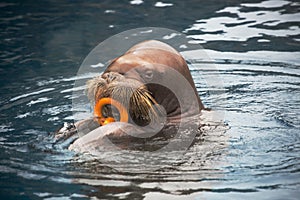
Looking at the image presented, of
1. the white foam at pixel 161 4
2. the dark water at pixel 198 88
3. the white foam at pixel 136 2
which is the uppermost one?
the white foam at pixel 136 2

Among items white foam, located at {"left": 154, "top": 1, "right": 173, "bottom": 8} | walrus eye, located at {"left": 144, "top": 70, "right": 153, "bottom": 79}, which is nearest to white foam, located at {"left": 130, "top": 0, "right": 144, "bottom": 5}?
white foam, located at {"left": 154, "top": 1, "right": 173, "bottom": 8}

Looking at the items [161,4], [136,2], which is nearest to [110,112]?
[161,4]

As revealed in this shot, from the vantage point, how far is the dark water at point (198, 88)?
15.3 ft

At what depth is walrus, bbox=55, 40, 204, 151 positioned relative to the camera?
5.12m

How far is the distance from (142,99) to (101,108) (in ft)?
1.20

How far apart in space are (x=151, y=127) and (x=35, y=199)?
1.19 meters

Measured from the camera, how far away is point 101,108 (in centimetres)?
527

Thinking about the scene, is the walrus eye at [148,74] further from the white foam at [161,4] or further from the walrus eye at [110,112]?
the white foam at [161,4]

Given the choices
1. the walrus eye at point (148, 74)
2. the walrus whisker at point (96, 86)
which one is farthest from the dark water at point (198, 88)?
the walrus eye at point (148, 74)

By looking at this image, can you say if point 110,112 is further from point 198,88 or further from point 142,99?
point 198,88

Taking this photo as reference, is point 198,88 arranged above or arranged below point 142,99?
below

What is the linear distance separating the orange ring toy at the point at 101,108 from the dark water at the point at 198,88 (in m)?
0.43

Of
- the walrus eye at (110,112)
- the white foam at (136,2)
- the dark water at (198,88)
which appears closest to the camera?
the dark water at (198,88)

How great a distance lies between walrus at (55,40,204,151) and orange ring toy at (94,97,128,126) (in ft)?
0.06
